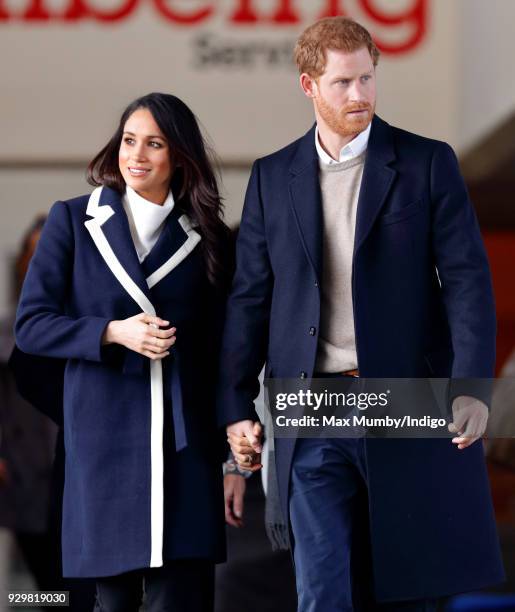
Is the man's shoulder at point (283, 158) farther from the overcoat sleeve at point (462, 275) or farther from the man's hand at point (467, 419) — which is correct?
the man's hand at point (467, 419)

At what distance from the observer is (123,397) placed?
340cm

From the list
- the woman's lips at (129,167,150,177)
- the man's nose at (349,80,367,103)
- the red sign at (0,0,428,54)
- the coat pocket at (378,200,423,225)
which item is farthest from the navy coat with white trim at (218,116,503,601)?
the red sign at (0,0,428,54)

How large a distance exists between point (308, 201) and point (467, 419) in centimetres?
64

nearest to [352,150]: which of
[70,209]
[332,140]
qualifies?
[332,140]

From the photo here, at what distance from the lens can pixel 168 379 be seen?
135 inches

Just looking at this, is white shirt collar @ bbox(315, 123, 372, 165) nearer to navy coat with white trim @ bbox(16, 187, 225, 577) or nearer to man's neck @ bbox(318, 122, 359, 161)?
man's neck @ bbox(318, 122, 359, 161)

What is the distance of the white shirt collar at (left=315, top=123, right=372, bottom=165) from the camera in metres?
3.33

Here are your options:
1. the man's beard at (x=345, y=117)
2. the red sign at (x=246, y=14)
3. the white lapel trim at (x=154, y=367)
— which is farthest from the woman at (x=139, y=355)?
the red sign at (x=246, y=14)

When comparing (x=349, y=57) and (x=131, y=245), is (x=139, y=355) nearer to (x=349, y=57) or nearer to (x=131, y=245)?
(x=131, y=245)

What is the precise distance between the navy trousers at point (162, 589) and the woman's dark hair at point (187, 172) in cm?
73

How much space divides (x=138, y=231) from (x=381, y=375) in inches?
29.6

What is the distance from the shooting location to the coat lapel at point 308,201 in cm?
327

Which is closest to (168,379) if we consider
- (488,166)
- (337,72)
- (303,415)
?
(303,415)

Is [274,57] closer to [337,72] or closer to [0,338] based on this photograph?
[0,338]
